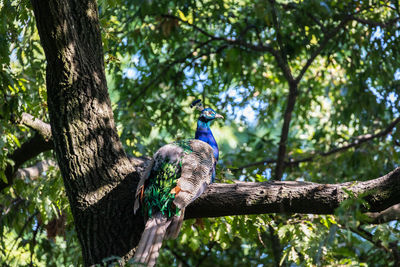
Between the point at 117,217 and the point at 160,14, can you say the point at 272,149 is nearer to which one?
the point at 160,14

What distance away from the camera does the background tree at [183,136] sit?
3189 millimetres

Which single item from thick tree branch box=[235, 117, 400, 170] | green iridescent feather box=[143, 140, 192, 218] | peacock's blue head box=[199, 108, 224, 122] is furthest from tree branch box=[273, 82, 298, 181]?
green iridescent feather box=[143, 140, 192, 218]

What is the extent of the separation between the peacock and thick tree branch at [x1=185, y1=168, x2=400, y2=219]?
0.34ft

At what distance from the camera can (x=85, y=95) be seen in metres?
3.29

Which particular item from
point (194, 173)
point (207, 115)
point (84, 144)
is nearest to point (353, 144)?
point (207, 115)

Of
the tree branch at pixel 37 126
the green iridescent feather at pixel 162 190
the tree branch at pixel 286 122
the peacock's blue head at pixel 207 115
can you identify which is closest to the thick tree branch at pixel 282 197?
the green iridescent feather at pixel 162 190

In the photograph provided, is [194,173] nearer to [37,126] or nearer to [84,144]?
[84,144]

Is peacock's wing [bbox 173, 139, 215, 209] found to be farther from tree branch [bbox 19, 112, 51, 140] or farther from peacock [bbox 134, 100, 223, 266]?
tree branch [bbox 19, 112, 51, 140]

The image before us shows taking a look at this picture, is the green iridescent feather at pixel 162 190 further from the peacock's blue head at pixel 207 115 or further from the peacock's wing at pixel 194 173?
the peacock's blue head at pixel 207 115

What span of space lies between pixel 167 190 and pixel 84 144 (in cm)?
57

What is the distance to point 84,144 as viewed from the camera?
128 inches

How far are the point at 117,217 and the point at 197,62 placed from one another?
389cm

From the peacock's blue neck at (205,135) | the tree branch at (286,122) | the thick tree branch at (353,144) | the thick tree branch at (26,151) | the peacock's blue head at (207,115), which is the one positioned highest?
the thick tree branch at (353,144)

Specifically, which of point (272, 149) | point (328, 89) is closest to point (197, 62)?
point (272, 149)
